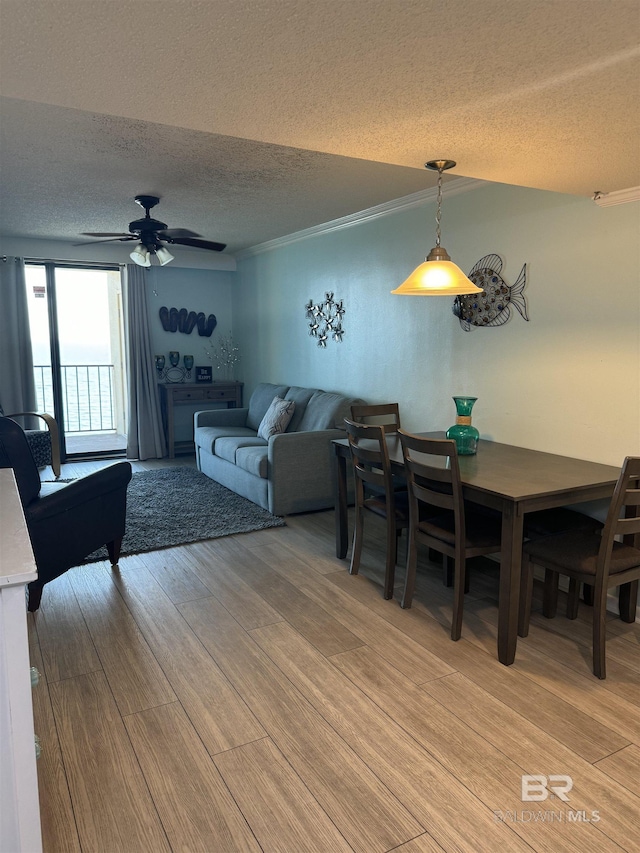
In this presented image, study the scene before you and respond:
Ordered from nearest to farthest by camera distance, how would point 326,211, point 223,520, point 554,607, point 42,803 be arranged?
point 42,803, point 554,607, point 223,520, point 326,211

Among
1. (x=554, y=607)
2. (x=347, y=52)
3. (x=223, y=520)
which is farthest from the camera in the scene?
(x=223, y=520)

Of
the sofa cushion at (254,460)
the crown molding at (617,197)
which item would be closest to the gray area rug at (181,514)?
the sofa cushion at (254,460)

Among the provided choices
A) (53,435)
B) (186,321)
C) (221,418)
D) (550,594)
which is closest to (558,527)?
(550,594)

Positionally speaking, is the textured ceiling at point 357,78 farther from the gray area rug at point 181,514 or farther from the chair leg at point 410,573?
the gray area rug at point 181,514

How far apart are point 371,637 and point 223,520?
196 centimetres

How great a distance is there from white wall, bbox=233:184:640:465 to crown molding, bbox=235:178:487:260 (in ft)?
0.16

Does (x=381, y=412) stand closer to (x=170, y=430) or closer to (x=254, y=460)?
(x=254, y=460)

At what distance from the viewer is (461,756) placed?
199 cm

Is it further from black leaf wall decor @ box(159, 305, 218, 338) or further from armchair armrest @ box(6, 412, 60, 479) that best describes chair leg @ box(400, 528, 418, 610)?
black leaf wall decor @ box(159, 305, 218, 338)

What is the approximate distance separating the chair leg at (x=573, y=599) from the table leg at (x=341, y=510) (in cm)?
137

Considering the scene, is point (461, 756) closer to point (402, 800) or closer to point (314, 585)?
point (402, 800)

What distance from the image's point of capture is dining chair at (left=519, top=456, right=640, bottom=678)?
2312mm

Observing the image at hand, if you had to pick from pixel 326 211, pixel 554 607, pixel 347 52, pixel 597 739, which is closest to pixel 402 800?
pixel 597 739

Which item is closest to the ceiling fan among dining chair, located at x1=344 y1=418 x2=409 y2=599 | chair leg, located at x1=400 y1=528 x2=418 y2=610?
dining chair, located at x1=344 y1=418 x2=409 y2=599
